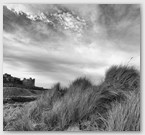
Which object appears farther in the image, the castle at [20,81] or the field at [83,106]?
the castle at [20,81]

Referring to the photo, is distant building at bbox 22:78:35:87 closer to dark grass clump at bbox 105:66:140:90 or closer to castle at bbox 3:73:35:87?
castle at bbox 3:73:35:87

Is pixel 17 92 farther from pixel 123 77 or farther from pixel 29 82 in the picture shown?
pixel 123 77

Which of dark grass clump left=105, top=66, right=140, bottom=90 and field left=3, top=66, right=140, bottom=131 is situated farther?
dark grass clump left=105, top=66, right=140, bottom=90

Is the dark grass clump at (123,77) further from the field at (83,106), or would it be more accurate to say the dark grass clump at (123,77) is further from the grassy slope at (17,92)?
the grassy slope at (17,92)

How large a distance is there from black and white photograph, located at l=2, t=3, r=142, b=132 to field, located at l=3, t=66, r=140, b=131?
1 centimetres

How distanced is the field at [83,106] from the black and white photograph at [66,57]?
12 millimetres

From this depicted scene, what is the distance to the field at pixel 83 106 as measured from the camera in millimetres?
2715

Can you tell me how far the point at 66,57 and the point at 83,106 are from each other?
617 millimetres

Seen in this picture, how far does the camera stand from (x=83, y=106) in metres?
2.79

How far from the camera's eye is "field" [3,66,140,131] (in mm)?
2715

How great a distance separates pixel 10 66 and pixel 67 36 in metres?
0.76

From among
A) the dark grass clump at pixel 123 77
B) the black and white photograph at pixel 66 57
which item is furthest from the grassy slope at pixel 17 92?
the dark grass clump at pixel 123 77

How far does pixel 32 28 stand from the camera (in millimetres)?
2982

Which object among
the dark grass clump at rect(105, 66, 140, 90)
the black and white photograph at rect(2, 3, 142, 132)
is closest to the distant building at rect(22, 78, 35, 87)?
the black and white photograph at rect(2, 3, 142, 132)
